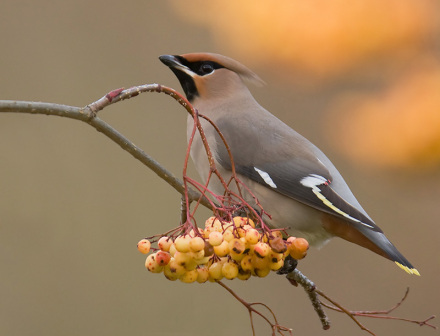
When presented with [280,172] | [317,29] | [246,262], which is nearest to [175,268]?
[246,262]

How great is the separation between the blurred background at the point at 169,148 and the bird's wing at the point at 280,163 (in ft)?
2.84

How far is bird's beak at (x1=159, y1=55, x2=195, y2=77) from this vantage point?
2.68m

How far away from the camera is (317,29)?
3543mm

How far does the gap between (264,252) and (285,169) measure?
88 centimetres

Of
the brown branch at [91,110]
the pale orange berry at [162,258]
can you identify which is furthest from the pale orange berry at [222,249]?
the brown branch at [91,110]

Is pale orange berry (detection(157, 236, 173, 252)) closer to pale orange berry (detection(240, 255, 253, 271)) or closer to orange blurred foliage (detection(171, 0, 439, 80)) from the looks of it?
pale orange berry (detection(240, 255, 253, 271))

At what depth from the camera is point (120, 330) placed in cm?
407

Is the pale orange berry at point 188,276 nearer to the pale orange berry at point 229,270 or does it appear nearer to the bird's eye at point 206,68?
the pale orange berry at point 229,270

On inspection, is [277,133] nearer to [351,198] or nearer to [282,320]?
[351,198]

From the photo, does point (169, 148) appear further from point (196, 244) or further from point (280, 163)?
point (196, 244)

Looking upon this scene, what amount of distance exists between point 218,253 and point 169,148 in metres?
2.74

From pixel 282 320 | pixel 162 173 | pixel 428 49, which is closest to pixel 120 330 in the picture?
pixel 282 320

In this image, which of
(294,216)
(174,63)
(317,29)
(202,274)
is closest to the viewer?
(202,274)

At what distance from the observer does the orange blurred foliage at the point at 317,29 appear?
352 centimetres
